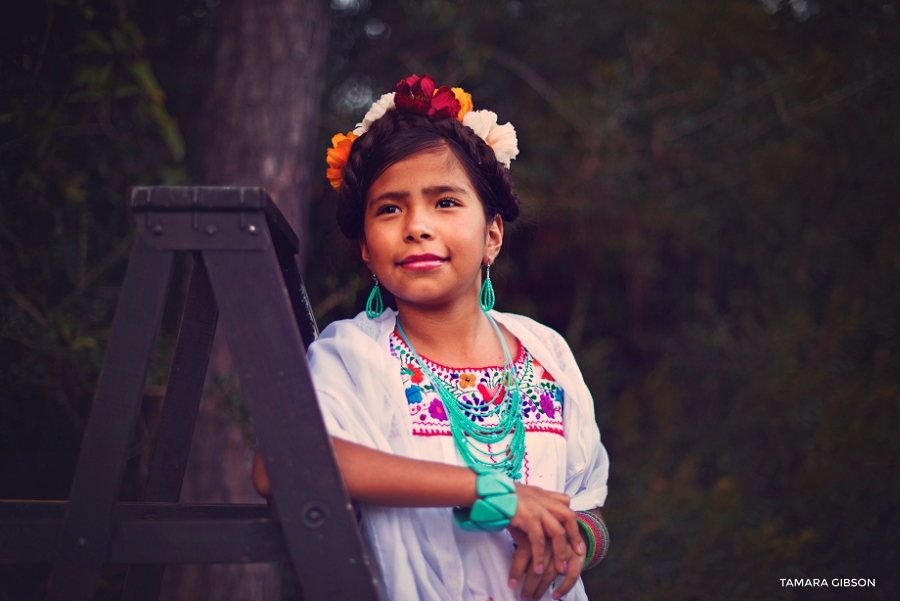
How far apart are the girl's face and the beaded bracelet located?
1.99ft

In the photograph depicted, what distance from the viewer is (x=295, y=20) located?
8.21ft

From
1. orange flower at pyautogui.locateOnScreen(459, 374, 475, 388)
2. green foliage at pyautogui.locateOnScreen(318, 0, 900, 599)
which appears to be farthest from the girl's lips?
green foliage at pyautogui.locateOnScreen(318, 0, 900, 599)

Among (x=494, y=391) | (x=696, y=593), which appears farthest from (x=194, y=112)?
(x=696, y=593)

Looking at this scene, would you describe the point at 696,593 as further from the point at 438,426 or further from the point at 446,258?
the point at 446,258

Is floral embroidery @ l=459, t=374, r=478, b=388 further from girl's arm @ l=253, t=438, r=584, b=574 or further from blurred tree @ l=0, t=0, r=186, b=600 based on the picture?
blurred tree @ l=0, t=0, r=186, b=600

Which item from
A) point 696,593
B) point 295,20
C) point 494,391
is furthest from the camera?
point 696,593

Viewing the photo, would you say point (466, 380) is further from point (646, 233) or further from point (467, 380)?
point (646, 233)

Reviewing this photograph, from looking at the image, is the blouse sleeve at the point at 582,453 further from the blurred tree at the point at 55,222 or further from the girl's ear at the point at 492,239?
the blurred tree at the point at 55,222

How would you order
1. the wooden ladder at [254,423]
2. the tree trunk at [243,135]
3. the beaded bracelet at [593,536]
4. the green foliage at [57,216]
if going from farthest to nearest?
1. the tree trunk at [243,135]
2. the green foliage at [57,216]
3. the beaded bracelet at [593,536]
4. the wooden ladder at [254,423]

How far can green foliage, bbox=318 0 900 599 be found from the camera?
3.02 metres

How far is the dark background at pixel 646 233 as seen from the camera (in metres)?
2.31

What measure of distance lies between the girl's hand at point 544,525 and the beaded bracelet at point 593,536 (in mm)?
89

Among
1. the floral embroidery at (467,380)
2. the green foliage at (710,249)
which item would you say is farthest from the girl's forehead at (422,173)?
the green foliage at (710,249)

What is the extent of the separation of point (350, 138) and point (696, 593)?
252 cm
